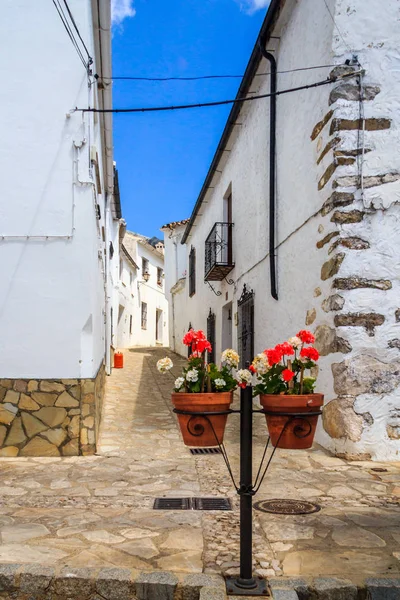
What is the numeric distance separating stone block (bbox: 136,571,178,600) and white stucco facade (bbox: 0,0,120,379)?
10.0ft

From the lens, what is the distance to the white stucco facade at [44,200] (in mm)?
5379

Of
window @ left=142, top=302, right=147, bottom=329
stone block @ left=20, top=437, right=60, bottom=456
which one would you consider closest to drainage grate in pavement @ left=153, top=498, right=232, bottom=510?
stone block @ left=20, top=437, right=60, bottom=456

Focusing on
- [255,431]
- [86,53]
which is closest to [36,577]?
[255,431]

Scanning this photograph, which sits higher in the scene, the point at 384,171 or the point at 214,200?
the point at 214,200

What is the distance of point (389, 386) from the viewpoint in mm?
5188

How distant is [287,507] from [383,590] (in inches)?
50.9

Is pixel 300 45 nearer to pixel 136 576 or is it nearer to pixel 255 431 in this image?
pixel 255 431

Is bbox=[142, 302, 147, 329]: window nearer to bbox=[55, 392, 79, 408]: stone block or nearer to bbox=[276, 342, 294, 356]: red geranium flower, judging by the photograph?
bbox=[55, 392, 79, 408]: stone block

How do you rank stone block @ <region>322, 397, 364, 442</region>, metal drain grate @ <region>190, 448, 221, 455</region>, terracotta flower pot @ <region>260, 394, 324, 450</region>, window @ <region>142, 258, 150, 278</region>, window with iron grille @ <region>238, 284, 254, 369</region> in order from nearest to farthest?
terracotta flower pot @ <region>260, 394, 324, 450</region> → stone block @ <region>322, 397, 364, 442</region> → metal drain grate @ <region>190, 448, 221, 455</region> → window with iron grille @ <region>238, 284, 254, 369</region> → window @ <region>142, 258, 150, 278</region>

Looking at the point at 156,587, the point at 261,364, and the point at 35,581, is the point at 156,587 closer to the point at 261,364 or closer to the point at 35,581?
the point at 35,581

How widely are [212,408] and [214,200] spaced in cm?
1115

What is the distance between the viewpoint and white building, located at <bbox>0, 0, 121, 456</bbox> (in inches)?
211

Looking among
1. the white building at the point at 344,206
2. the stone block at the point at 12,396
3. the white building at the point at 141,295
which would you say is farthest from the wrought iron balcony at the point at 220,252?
the white building at the point at 141,295

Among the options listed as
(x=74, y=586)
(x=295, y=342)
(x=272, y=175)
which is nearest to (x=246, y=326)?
A: (x=272, y=175)
